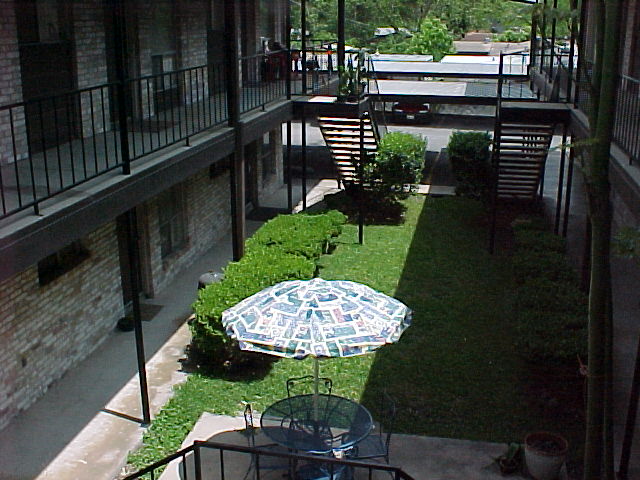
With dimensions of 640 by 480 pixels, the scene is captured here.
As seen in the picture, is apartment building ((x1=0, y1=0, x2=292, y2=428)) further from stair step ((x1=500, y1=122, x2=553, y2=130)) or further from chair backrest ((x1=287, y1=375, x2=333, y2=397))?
stair step ((x1=500, y1=122, x2=553, y2=130))

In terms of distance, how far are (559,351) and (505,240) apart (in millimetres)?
6872

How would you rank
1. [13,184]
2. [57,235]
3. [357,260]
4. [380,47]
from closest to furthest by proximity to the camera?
[57,235], [13,184], [357,260], [380,47]

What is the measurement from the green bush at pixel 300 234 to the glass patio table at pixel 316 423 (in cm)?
462

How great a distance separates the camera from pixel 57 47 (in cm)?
990

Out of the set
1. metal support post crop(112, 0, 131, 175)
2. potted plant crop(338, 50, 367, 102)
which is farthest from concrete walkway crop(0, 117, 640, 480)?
potted plant crop(338, 50, 367, 102)

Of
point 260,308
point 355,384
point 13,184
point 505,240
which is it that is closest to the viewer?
point 260,308

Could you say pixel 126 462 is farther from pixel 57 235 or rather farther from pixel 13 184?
pixel 13 184

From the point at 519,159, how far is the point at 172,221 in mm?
7537

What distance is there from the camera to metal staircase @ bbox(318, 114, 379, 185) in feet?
54.3

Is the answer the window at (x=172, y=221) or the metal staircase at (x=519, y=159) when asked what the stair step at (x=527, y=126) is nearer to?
the metal staircase at (x=519, y=159)

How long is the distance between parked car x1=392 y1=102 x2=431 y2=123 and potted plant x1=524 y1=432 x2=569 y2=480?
83.3ft

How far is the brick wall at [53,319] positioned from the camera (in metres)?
8.41

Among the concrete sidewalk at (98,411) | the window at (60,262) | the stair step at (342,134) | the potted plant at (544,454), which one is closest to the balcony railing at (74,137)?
the window at (60,262)

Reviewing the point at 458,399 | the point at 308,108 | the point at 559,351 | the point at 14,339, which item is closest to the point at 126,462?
the point at 14,339
